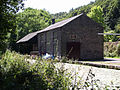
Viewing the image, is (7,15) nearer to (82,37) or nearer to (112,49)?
(82,37)

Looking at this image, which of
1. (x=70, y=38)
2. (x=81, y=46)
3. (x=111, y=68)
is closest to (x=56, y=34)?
(x=70, y=38)

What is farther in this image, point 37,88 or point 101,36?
point 101,36

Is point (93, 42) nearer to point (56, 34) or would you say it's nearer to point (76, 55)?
point (76, 55)

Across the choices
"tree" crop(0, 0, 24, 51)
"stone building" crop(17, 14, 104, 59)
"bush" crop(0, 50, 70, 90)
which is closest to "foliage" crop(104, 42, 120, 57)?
"stone building" crop(17, 14, 104, 59)

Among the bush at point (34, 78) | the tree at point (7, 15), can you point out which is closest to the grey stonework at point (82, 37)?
the tree at point (7, 15)

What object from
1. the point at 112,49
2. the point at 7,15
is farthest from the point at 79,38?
the point at 7,15

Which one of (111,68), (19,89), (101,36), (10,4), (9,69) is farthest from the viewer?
(101,36)

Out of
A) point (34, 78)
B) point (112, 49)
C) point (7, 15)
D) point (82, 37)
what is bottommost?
point (34, 78)

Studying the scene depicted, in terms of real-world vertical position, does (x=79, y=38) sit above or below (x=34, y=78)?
above

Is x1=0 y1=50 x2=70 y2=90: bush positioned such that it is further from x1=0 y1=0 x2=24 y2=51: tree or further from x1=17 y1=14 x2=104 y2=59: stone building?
x1=17 y1=14 x2=104 y2=59: stone building

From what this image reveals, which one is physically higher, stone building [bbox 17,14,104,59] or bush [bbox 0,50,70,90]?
stone building [bbox 17,14,104,59]

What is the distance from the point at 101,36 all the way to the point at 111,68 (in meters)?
13.9

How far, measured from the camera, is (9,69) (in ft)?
17.3

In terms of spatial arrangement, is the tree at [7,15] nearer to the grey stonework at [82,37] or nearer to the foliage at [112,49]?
the grey stonework at [82,37]
